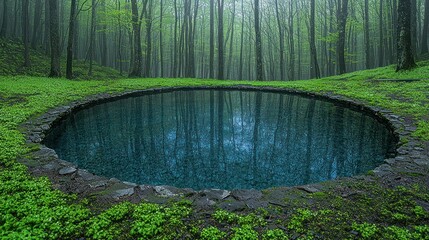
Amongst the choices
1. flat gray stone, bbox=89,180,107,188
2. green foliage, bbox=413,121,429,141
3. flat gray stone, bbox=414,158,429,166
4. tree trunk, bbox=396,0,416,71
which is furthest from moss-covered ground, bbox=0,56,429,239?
tree trunk, bbox=396,0,416,71

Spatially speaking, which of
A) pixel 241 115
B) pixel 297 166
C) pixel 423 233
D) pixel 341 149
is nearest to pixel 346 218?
pixel 423 233

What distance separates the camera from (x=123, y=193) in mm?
3736

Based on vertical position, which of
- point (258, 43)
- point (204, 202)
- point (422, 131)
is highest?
point (258, 43)

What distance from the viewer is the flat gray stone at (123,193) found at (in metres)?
3.65

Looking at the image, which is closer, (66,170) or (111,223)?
(111,223)

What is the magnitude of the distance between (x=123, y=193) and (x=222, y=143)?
3652 mm

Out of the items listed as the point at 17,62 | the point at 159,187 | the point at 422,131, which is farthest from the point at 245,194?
the point at 17,62

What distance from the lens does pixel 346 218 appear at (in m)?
3.14

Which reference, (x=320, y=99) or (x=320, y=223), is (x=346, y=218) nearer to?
(x=320, y=223)

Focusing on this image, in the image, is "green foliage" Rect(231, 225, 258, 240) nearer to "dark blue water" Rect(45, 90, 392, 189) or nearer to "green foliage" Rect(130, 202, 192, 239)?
"green foliage" Rect(130, 202, 192, 239)

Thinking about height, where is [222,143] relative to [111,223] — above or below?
above

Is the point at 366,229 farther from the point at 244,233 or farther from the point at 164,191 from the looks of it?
the point at 164,191

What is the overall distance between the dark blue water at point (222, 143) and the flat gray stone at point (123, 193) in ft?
3.44

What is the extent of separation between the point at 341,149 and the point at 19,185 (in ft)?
21.7
